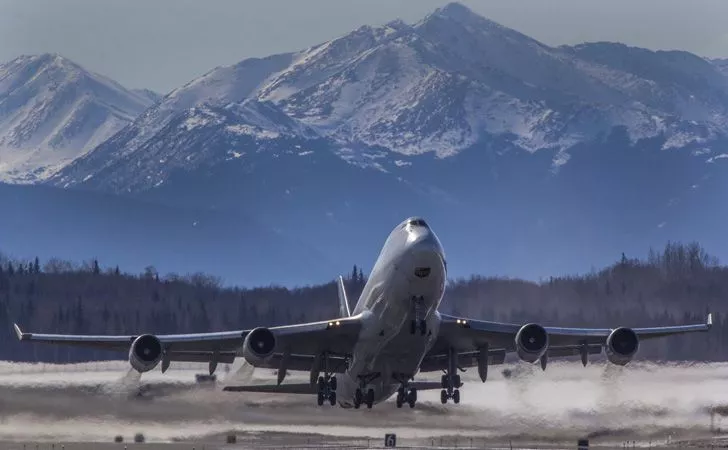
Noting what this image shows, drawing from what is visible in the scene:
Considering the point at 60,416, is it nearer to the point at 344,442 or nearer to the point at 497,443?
the point at 344,442

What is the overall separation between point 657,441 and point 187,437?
2195 centimetres

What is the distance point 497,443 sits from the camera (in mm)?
82688

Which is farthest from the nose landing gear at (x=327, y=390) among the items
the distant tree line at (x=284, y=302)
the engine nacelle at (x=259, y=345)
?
the distant tree line at (x=284, y=302)

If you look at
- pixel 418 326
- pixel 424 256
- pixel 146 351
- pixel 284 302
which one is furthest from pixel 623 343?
pixel 284 302

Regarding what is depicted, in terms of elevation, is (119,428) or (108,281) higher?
(108,281)

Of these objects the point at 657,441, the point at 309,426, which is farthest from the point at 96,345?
the point at 657,441

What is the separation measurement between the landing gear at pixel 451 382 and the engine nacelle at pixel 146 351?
1156cm

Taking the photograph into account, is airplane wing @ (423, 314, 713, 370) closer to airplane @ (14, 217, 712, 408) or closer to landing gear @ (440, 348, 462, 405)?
airplane @ (14, 217, 712, 408)

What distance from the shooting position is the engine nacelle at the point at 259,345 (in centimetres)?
6769

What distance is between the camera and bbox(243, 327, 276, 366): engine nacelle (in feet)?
222

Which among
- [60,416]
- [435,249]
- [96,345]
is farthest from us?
[60,416]

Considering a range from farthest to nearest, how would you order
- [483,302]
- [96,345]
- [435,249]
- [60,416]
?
1. [483,302]
2. [60,416]
3. [96,345]
4. [435,249]

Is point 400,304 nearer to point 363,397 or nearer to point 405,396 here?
point 363,397

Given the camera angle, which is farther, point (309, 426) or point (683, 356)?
point (683, 356)
